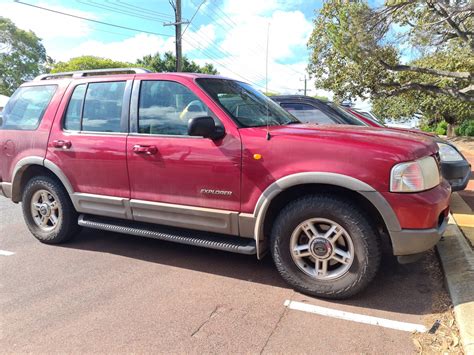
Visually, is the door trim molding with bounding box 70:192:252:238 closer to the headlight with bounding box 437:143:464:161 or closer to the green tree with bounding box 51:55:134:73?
the headlight with bounding box 437:143:464:161

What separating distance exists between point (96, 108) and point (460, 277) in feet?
12.9

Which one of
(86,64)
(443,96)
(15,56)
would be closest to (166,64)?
(86,64)

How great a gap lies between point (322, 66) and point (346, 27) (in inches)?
159

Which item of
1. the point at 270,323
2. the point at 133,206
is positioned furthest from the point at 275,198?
the point at 133,206

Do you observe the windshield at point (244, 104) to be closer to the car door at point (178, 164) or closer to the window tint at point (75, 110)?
the car door at point (178, 164)

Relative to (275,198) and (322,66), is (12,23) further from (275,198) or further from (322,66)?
(275,198)

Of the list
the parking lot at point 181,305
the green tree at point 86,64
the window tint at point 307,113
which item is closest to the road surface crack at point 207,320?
the parking lot at point 181,305

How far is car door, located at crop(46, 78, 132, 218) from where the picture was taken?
4.19m

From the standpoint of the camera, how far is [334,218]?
3.29m

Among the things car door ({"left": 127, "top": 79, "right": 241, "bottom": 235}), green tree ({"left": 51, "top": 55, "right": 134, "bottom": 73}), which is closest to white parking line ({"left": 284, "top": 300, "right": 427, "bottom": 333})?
car door ({"left": 127, "top": 79, "right": 241, "bottom": 235})

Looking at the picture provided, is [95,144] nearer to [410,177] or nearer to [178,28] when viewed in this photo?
[410,177]

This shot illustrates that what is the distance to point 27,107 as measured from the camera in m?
4.95

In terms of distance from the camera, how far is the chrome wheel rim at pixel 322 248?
3.35 metres

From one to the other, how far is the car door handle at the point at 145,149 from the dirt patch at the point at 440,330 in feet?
8.78
